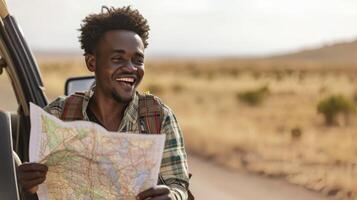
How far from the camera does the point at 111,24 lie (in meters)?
3.12

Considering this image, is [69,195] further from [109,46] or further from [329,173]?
[329,173]

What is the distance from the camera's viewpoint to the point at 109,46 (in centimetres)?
304

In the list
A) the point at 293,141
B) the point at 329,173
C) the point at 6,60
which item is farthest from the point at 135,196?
the point at 293,141

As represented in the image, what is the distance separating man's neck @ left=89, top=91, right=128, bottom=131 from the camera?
10.2ft

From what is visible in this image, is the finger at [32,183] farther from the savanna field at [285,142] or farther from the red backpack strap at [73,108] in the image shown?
the savanna field at [285,142]

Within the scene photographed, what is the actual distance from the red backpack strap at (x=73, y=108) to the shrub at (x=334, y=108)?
19.2 m

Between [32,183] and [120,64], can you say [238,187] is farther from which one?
[32,183]

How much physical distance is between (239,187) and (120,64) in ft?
26.5

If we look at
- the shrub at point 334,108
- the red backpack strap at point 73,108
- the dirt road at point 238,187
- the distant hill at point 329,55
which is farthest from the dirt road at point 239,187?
the distant hill at point 329,55

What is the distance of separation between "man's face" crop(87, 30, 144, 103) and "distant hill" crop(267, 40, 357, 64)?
10281 centimetres

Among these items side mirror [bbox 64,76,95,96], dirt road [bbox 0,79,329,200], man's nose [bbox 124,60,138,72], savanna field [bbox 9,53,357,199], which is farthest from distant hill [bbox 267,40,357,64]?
man's nose [bbox 124,60,138,72]

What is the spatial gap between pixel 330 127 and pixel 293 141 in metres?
4.69

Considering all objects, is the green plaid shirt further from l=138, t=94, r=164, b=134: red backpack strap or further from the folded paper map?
the folded paper map

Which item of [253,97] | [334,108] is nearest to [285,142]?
[334,108]
